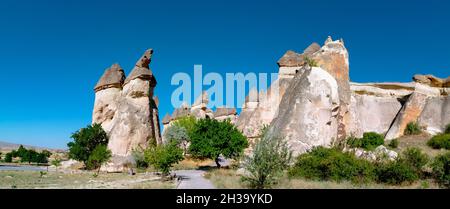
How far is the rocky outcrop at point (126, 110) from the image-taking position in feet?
81.6

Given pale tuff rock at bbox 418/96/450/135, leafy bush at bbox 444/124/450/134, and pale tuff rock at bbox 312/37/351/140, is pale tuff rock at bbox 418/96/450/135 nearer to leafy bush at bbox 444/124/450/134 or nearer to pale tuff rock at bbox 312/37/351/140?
leafy bush at bbox 444/124/450/134

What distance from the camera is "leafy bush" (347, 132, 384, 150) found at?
17.9 meters

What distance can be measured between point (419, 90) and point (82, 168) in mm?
21630

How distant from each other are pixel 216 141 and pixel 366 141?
8121 mm

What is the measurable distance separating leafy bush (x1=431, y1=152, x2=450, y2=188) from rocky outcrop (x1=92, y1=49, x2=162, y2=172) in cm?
1651

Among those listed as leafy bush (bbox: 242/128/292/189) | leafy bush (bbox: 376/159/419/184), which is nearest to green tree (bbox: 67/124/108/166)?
leafy bush (bbox: 242/128/292/189)

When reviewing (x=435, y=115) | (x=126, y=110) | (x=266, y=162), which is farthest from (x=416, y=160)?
(x=126, y=110)

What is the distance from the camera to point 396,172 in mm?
13164

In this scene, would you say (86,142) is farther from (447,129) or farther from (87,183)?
(447,129)

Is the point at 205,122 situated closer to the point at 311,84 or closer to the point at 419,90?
the point at 311,84

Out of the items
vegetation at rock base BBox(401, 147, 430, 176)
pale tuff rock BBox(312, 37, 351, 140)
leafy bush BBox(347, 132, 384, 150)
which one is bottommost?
vegetation at rock base BBox(401, 147, 430, 176)
